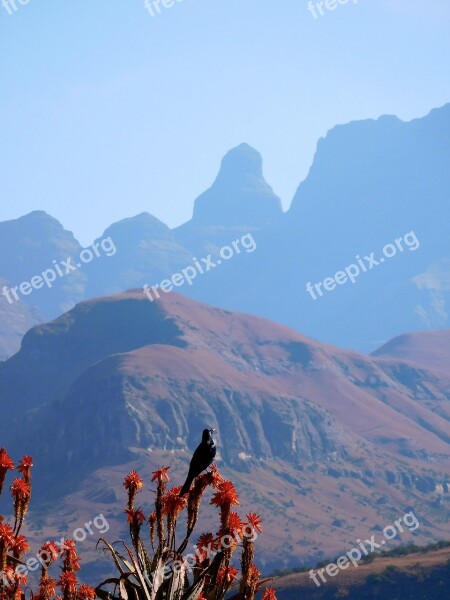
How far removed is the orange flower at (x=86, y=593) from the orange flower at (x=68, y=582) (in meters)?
0.11

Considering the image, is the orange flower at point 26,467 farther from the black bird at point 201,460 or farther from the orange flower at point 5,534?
the black bird at point 201,460

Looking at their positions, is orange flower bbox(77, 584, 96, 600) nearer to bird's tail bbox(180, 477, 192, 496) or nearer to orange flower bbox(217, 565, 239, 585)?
orange flower bbox(217, 565, 239, 585)

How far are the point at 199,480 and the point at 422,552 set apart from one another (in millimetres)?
130179

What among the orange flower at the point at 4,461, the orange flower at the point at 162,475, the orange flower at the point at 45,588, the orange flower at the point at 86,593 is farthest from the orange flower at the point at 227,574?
the orange flower at the point at 4,461

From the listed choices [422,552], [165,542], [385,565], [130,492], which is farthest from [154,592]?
[422,552]

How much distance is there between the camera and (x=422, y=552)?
133000mm

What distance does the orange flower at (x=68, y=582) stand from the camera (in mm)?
9398

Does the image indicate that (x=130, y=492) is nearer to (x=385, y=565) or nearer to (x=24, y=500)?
(x=24, y=500)

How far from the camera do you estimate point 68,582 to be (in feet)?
31.1

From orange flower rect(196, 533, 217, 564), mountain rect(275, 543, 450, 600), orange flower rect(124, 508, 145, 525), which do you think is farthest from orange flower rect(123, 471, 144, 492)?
mountain rect(275, 543, 450, 600)

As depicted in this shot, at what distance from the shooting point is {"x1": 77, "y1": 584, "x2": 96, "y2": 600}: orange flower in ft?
31.1

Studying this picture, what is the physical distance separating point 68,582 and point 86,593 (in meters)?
0.22

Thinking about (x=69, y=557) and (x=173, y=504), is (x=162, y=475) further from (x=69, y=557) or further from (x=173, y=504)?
(x=69, y=557)

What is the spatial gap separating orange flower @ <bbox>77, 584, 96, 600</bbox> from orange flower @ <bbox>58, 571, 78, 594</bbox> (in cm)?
11
